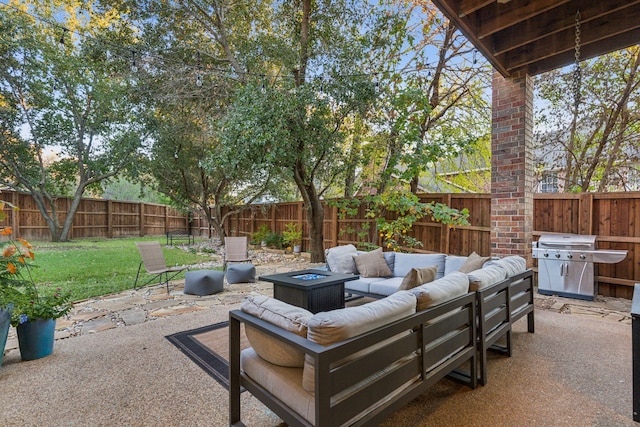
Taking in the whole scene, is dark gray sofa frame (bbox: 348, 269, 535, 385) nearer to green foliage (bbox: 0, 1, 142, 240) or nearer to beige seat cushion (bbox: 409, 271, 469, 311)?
beige seat cushion (bbox: 409, 271, 469, 311)

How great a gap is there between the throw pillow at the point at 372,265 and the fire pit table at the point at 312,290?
0.61 metres

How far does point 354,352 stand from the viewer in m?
1.38

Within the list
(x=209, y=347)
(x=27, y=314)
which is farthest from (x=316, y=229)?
(x=27, y=314)

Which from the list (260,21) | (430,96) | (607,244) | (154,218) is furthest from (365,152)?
(154,218)

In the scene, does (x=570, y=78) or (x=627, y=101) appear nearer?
(x=627, y=101)

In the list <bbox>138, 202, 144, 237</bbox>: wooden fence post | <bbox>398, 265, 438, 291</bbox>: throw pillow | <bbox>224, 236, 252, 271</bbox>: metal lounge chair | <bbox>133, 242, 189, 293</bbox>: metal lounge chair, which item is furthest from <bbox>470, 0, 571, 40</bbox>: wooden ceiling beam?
<bbox>138, 202, 144, 237</bbox>: wooden fence post

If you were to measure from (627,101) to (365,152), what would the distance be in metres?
4.77

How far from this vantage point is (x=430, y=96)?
801 cm

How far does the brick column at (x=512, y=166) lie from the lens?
4.14 metres

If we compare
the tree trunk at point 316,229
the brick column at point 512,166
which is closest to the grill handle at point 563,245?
the brick column at point 512,166

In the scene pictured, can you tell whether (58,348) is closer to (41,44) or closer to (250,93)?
(250,93)

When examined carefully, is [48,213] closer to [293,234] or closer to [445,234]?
[293,234]

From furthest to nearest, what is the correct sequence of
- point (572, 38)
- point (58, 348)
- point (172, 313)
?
point (172, 313) → point (572, 38) → point (58, 348)

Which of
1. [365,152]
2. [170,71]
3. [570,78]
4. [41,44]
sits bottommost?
[365,152]
